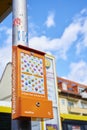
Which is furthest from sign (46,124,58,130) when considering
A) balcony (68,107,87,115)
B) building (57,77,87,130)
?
balcony (68,107,87,115)

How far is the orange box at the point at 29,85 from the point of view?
10.0 ft

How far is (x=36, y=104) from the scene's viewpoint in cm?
314

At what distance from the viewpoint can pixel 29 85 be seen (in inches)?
126

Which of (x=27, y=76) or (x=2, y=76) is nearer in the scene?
(x=27, y=76)

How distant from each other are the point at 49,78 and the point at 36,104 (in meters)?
3.50

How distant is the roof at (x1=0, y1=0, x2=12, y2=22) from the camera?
197 inches

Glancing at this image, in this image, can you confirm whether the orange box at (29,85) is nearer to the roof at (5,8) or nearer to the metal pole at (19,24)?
the metal pole at (19,24)

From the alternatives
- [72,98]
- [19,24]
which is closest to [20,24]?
[19,24]

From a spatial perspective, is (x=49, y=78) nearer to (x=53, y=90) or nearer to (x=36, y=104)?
(x=53, y=90)

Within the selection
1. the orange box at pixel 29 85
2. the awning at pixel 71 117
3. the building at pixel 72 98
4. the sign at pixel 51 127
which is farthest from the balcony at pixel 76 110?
the orange box at pixel 29 85

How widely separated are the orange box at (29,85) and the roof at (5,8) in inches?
77.0

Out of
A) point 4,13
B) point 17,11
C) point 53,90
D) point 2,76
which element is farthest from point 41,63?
point 2,76

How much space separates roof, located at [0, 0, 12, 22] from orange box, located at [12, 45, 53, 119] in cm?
196

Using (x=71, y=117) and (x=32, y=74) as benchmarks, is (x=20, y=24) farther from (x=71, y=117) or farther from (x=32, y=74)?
(x=71, y=117)
